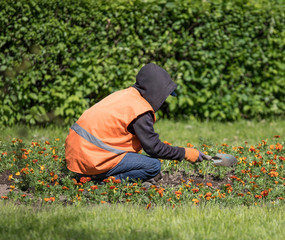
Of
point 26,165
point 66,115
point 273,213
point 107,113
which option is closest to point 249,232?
point 273,213

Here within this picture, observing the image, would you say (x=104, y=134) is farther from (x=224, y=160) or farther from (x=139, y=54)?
(x=139, y=54)

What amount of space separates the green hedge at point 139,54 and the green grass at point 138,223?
10.8 feet

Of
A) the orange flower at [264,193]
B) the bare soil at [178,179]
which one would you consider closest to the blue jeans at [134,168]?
the bare soil at [178,179]

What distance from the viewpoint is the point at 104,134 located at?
362cm

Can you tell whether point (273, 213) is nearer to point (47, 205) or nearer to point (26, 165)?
point (47, 205)

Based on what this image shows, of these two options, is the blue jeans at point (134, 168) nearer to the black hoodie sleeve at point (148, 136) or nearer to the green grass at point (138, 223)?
the black hoodie sleeve at point (148, 136)

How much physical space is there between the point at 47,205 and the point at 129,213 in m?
0.65

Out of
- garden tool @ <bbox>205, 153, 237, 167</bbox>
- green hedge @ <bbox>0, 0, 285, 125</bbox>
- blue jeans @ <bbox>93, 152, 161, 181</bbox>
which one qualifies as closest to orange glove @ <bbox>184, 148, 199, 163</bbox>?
blue jeans @ <bbox>93, 152, 161, 181</bbox>

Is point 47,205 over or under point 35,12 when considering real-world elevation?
under

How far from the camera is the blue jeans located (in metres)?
3.77

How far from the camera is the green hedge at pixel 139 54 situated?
6188mm

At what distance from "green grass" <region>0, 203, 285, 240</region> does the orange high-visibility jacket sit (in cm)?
48

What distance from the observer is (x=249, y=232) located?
2879 mm

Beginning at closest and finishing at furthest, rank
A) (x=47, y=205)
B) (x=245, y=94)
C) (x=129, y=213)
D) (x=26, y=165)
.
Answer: (x=129, y=213), (x=47, y=205), (x=26, y=165), (x=245, y=94)
